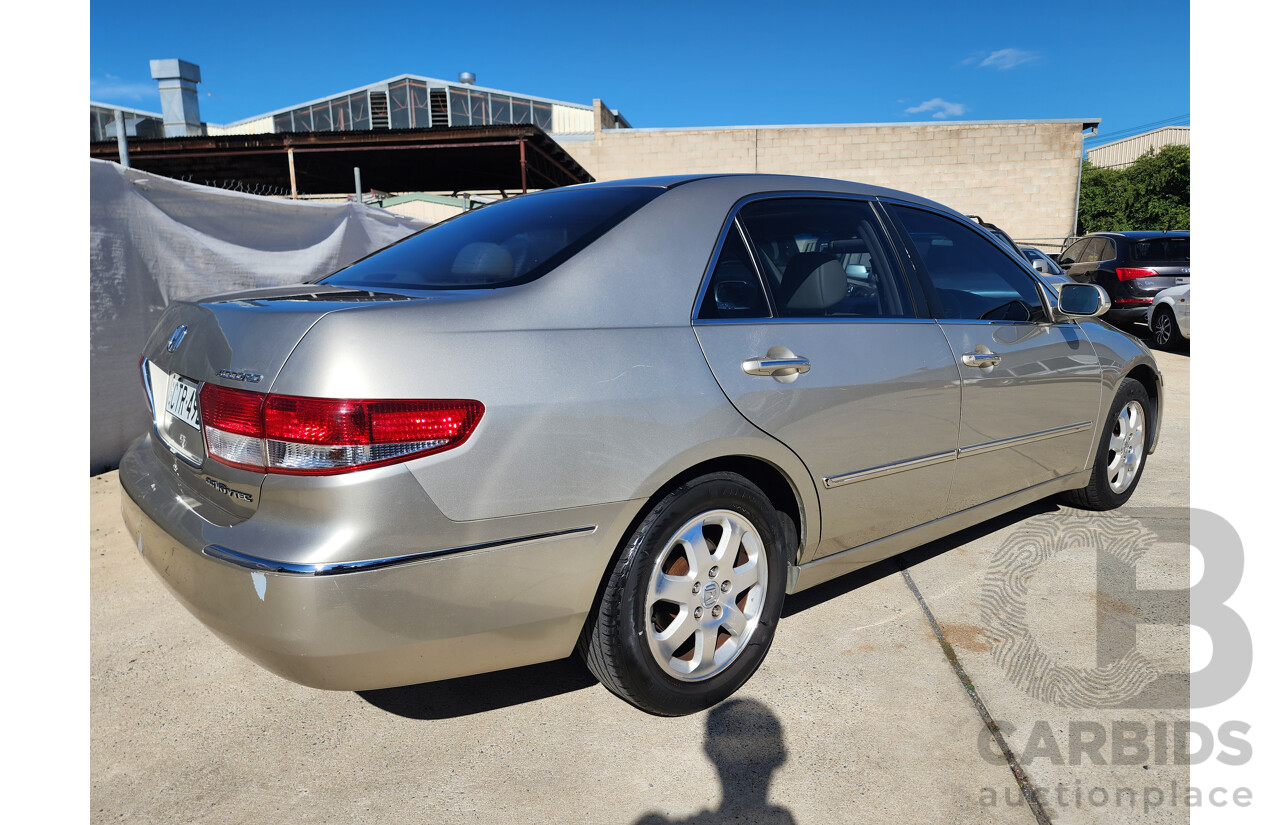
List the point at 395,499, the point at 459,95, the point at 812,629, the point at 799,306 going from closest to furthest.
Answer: the point at 395,499
the point at 799,306
the point at 812,629
the point at 459,95

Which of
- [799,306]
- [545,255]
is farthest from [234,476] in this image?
[799,306]

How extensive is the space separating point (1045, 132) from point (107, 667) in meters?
30.3

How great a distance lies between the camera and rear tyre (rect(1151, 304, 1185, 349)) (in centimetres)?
1132

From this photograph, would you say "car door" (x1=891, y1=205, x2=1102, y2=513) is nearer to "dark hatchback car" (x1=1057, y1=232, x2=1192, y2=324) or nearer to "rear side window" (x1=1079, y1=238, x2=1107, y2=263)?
"dark hatchback car" (x1=1057, y1=232, x2=1192, y2=324)

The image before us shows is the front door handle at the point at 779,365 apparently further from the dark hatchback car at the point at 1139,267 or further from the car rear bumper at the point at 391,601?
the dark hatchback car at the point at 1139,267

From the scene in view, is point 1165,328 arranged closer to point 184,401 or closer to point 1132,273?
point 1132,273

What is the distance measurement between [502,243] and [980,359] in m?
1.81

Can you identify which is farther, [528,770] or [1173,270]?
[1173,270]

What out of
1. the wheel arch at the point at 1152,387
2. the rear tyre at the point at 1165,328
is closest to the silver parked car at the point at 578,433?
the wheel arch at the point at 1152,387

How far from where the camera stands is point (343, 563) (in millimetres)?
1709

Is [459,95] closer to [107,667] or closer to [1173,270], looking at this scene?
[1173,270]

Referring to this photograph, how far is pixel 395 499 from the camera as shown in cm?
172

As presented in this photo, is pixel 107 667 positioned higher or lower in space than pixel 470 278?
lower

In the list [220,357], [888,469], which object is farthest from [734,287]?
[220,357]
